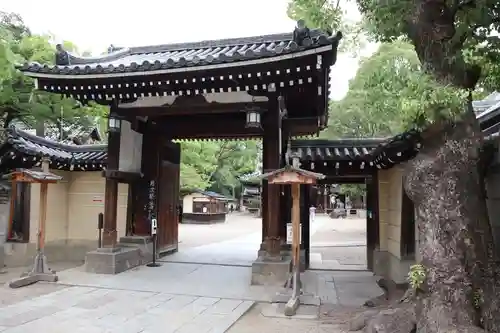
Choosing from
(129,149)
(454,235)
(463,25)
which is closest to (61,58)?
(129,149)

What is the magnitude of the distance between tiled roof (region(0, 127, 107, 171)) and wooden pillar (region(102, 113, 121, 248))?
147 centimetres

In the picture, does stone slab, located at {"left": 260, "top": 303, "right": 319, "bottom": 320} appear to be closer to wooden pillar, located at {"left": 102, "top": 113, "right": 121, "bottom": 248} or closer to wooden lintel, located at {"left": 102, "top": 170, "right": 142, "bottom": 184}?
wooden pillar, located at {"left": 102, "top": 113, "right": 121, "bottom": 248}

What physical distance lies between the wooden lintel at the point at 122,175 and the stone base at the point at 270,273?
11.1 feet

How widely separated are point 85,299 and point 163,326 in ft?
6.09

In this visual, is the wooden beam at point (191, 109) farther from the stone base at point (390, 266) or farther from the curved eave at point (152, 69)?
the stone base at point (390, 266)

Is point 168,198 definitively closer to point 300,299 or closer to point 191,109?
point 191,109

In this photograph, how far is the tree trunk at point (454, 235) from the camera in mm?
3941

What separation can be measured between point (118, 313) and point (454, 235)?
4.30 meters

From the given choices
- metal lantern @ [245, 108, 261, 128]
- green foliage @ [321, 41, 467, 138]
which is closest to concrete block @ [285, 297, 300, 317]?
green foliage @ [321, 41, 467, 138]

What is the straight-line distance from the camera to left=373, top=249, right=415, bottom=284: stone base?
23.8ft

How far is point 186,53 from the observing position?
30.0ft

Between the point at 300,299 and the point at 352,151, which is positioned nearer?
the point at 300,299

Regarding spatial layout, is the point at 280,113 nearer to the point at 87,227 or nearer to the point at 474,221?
the point at 474,221

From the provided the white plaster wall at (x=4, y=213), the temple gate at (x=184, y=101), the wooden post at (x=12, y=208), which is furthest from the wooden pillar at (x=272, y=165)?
the white plaster wall at (x=4, y=213)
